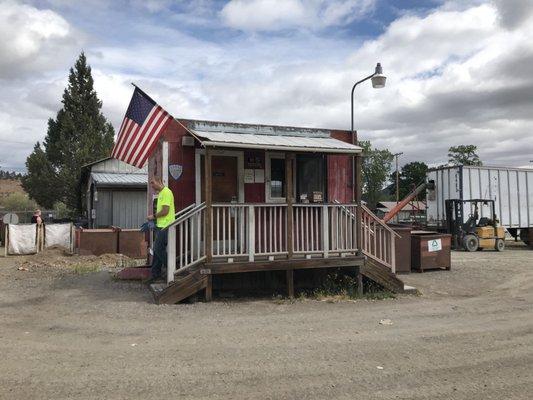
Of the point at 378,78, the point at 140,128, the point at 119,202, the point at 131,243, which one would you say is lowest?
the point at 131,243

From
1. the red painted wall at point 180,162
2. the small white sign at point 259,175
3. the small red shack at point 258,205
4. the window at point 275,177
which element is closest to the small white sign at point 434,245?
the small red shack at point 258,205

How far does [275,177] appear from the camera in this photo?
10445 mm

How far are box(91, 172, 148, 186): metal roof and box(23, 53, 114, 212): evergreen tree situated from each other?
8.89 meters

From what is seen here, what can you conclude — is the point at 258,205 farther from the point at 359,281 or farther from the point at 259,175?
the point at 359,281

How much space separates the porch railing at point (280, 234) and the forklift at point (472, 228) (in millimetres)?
11275

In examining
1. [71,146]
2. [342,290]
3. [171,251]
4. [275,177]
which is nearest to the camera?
[171,251]

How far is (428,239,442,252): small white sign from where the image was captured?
13.4 meters

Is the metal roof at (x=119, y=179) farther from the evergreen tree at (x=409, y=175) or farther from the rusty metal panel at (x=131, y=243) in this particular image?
the evergreen tree at (x=409, y=175)

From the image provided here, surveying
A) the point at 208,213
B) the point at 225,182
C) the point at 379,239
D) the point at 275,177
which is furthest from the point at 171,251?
the point at 379,239

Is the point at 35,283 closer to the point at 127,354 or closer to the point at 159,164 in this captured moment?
the point at 159,164

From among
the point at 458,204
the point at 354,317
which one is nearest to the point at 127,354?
the point at 354,317

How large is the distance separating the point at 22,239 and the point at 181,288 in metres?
11.0

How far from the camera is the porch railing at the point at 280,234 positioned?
866 centimetres

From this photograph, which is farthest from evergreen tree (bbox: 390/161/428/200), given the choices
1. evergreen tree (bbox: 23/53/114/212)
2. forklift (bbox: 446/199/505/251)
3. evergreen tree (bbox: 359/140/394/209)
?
forklift (bbox: 446/199/505/251)
